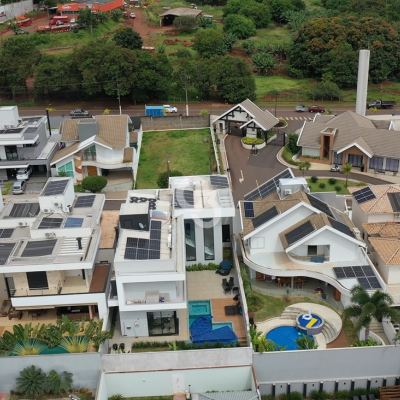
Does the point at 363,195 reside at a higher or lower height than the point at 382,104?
higher

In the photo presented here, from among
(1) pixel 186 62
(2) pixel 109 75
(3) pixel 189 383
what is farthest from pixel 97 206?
(1) pixel 186 62

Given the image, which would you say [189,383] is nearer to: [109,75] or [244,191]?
[244,191]

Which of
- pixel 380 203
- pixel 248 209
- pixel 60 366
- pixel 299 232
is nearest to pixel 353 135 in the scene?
pixel 380 203

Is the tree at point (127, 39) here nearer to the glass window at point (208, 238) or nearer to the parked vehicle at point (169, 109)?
the parked vehicle at point (169, 109)

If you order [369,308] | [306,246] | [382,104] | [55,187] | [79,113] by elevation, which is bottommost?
[382,104]

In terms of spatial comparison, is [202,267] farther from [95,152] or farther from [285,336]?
[95,152]
